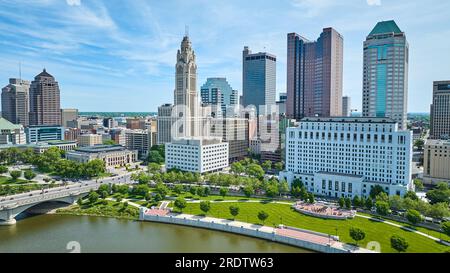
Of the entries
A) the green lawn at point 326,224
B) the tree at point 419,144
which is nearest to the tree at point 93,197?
the green lawn at point 326,224

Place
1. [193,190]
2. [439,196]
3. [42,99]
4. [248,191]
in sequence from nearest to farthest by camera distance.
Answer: [439,196] → [248,191] → [193,190] → [42,99]

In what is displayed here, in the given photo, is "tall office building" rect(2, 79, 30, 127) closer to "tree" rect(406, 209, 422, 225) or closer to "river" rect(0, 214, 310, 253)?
"river" rect(0, 214, 310, 253)

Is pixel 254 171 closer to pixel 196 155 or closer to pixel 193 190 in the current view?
pixel 196 155

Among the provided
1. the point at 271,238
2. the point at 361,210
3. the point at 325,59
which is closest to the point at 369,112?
the point at 325,59

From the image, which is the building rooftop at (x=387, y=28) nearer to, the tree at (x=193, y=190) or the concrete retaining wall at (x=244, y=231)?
the tree at (x=193, y=190)

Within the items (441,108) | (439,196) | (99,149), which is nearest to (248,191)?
(439,196)

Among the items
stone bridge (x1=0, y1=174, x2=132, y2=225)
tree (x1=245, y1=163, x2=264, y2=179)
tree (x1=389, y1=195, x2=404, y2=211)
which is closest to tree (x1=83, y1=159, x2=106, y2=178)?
stone bridge (x1=0, y1=174, x2=132, y2=225)

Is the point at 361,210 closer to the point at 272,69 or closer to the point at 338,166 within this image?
the point at 338,166
